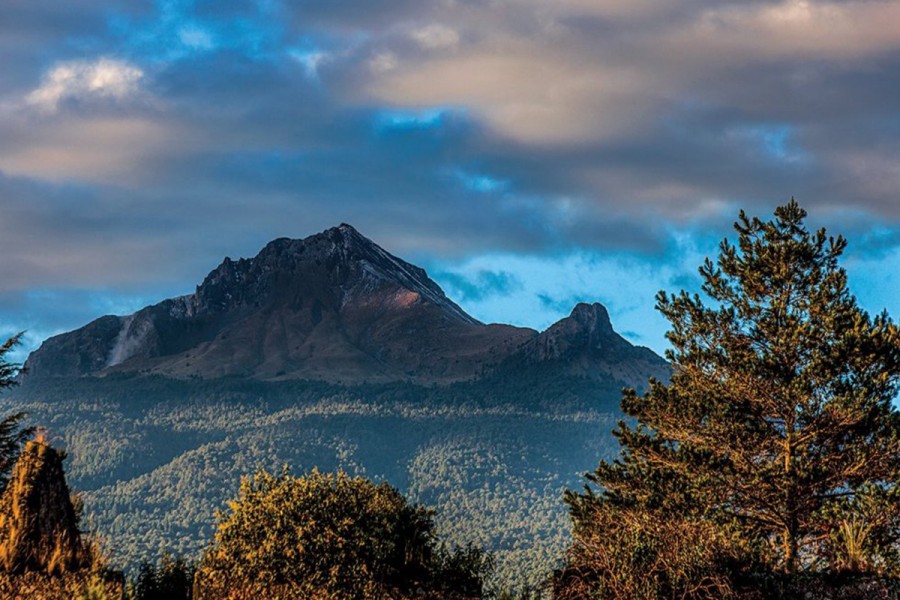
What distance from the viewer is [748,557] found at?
74.3 feet

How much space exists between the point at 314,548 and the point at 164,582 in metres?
4.38

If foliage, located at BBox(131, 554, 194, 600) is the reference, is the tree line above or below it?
above

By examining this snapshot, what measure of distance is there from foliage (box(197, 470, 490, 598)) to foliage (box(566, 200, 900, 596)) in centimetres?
1078

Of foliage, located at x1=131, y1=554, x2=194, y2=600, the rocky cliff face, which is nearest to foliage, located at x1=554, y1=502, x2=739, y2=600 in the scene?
foliage, located at x1=131, y1=554, x2=194, y2=600

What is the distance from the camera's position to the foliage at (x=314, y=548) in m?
22.9

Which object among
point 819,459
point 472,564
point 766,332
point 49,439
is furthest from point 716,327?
point 49,439

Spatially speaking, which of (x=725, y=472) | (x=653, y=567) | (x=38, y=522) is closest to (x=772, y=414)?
(x=725, y=472)

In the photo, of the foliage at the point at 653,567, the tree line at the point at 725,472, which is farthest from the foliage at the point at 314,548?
the foliage at the point at 653,567

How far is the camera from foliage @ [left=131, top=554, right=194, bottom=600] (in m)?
24.1

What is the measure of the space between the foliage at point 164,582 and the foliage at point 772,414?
589 inches

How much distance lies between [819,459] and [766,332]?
18.2 feet

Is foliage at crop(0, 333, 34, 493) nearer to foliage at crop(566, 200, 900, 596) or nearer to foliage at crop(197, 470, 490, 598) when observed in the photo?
foliage at crop(197, 470, 490, 598)

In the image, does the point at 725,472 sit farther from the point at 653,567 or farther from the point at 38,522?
the point at 38,522

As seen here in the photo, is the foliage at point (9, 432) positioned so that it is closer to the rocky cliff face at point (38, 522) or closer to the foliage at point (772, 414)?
the rocky cliff face at point (38, 522)
